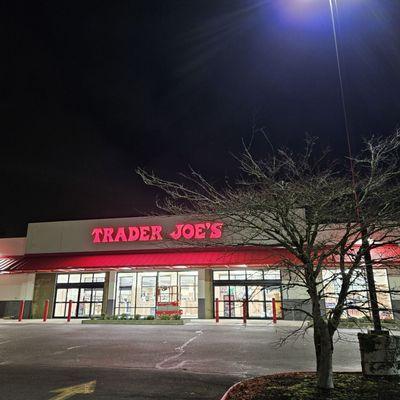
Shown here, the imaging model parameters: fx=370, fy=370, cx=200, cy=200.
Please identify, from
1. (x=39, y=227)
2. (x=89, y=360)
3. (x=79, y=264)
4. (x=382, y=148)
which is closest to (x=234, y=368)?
(x=89, y=360)

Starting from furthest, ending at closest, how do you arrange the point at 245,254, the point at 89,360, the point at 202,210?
the point at 245,254 < the point at 89,360 < the point at 202,210

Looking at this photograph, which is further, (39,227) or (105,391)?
(39,227)

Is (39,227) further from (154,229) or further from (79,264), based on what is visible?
(154,229)

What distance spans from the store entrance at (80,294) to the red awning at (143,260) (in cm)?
193

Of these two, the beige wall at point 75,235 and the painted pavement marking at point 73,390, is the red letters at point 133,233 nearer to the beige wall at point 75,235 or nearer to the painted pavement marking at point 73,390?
the beige wall at point 75,235

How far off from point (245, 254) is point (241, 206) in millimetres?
16120

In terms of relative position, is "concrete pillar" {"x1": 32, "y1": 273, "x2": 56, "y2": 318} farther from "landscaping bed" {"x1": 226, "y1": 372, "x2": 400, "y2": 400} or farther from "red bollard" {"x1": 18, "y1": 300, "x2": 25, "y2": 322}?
"landscaping bed" {"x1": 226, "y1": 372, "x2": 400, "y2": 400}

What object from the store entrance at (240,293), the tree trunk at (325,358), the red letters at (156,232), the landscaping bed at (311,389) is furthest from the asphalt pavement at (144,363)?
the red letters at (156,232)

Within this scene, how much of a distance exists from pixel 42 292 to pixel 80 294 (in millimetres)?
2795

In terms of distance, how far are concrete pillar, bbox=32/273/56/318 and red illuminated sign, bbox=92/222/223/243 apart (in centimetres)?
461

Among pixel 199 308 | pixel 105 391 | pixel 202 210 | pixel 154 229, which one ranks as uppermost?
pixel 154 229

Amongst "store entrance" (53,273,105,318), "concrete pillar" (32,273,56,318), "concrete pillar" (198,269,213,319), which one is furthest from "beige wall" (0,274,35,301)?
"concrete pillar" (198,269,213,319)

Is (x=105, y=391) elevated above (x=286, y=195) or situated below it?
below

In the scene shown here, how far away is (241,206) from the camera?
21.1 feet
